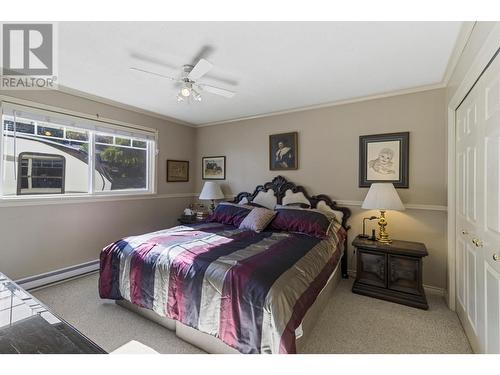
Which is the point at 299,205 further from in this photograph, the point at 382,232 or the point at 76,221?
the point at 76,221

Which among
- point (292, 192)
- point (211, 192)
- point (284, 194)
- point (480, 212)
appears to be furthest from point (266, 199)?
point (480, 212)

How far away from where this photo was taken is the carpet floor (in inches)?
72.5

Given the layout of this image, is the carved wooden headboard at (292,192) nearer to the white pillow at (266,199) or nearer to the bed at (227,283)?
the white pillow at (266,199)

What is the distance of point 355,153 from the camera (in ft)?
10.5

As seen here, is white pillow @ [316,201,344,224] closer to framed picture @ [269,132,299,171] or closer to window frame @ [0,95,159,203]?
framed picture @ [269,132,299,171]

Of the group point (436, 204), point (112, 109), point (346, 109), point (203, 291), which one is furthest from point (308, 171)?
point (112, 109)

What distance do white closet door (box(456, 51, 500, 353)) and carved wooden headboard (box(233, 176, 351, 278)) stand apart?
1.18 m

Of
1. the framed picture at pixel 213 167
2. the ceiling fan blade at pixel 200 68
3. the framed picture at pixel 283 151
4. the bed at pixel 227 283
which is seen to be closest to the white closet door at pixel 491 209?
the bed at pixel 227 283

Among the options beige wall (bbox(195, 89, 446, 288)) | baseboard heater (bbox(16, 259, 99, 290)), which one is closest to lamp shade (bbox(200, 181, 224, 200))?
beige wall (bbox(195, 89, 446, 288))

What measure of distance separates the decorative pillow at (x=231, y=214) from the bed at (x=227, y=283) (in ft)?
1.69
